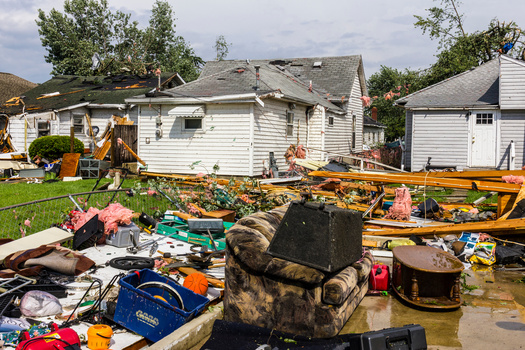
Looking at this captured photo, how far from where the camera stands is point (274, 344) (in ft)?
14.4

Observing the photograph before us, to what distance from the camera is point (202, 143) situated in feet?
53.8

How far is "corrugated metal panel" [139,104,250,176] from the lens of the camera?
1582cm

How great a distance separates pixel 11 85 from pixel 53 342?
4130 cm

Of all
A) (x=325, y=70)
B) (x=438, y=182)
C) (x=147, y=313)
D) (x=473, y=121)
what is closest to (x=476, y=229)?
(x=438, y=182)

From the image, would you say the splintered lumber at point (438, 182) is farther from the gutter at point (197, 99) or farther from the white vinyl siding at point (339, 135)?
the white vinyl siding at point (339, 135)

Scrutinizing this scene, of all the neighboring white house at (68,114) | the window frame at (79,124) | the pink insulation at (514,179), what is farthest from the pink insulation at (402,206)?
the window frame at (79,124)

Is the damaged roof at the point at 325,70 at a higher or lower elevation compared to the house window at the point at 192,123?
higher

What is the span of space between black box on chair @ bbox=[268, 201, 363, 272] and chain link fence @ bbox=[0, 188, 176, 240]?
4.40 m

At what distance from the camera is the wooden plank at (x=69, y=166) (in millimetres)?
16641

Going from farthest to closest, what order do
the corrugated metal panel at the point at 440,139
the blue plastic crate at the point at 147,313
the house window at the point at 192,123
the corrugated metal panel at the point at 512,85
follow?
1. the corrugated metal panel at the point at 440,139
2. the corrugated metal panel at the point at 512,85
3. the house window at the point at 192,123
4. the blue plastic crate at the point at 147,313

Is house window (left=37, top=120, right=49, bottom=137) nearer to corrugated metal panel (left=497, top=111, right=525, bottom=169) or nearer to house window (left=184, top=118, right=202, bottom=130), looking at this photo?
house window (left=184, top=118, right=202, bottom=130)

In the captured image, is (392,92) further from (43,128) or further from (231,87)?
(43,128)

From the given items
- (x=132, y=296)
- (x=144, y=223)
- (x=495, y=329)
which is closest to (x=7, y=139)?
(x=144, y=223)

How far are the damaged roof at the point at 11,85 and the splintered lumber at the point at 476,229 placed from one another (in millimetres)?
35191
